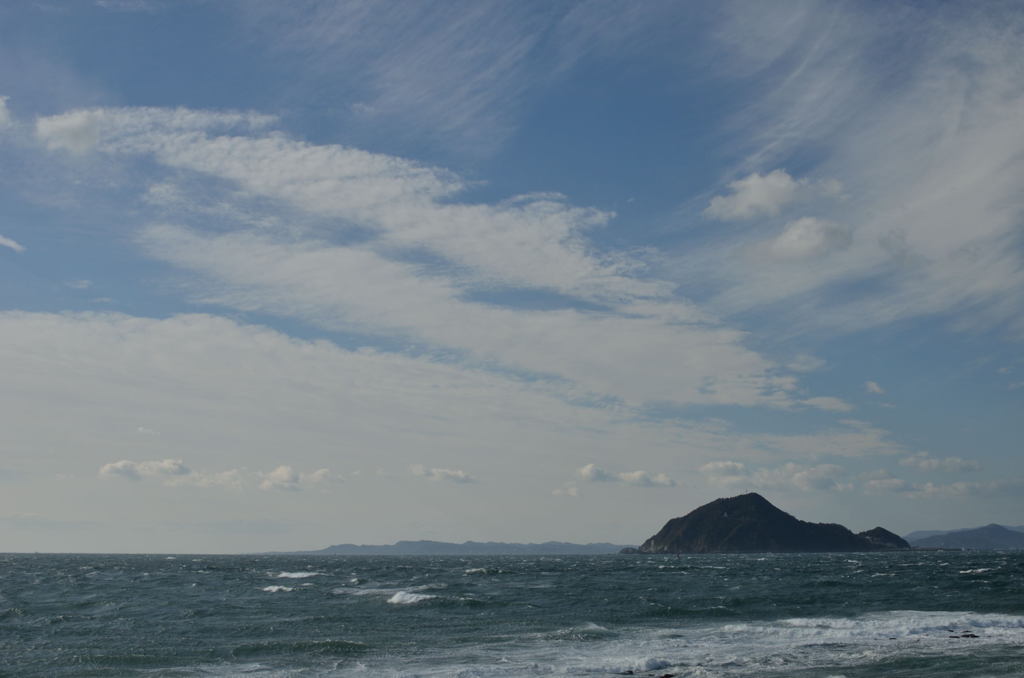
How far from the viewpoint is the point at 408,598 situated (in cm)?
5878

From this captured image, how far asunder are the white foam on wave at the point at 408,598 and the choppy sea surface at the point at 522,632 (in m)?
0.18

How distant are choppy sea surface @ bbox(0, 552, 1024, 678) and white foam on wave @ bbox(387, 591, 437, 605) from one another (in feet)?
0.58

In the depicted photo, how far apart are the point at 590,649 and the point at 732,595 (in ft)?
102

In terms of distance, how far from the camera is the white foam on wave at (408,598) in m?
56.4

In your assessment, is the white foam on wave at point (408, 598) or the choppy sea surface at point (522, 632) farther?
the white foam on wave at point (408, 598)

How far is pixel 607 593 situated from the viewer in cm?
6475

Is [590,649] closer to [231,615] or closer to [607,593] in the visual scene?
[231,615]

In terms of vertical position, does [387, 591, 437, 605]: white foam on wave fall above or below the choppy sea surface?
above

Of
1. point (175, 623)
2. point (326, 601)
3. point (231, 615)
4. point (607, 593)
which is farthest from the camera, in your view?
point (607, 593)

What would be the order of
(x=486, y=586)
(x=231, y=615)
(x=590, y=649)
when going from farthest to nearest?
(x=486, y=586)
(x=231, y=615)
(x=590, y=649)

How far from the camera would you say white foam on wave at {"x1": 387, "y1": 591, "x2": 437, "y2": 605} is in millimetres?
56434

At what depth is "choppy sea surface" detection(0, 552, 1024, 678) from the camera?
3062 cm

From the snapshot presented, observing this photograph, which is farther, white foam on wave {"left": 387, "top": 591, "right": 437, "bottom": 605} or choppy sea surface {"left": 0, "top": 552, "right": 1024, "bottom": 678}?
white foam on wave {"left": 387, "top": 591, "right": 437, "bottom": 605}

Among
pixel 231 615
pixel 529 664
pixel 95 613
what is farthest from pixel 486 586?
pixel 529 664
